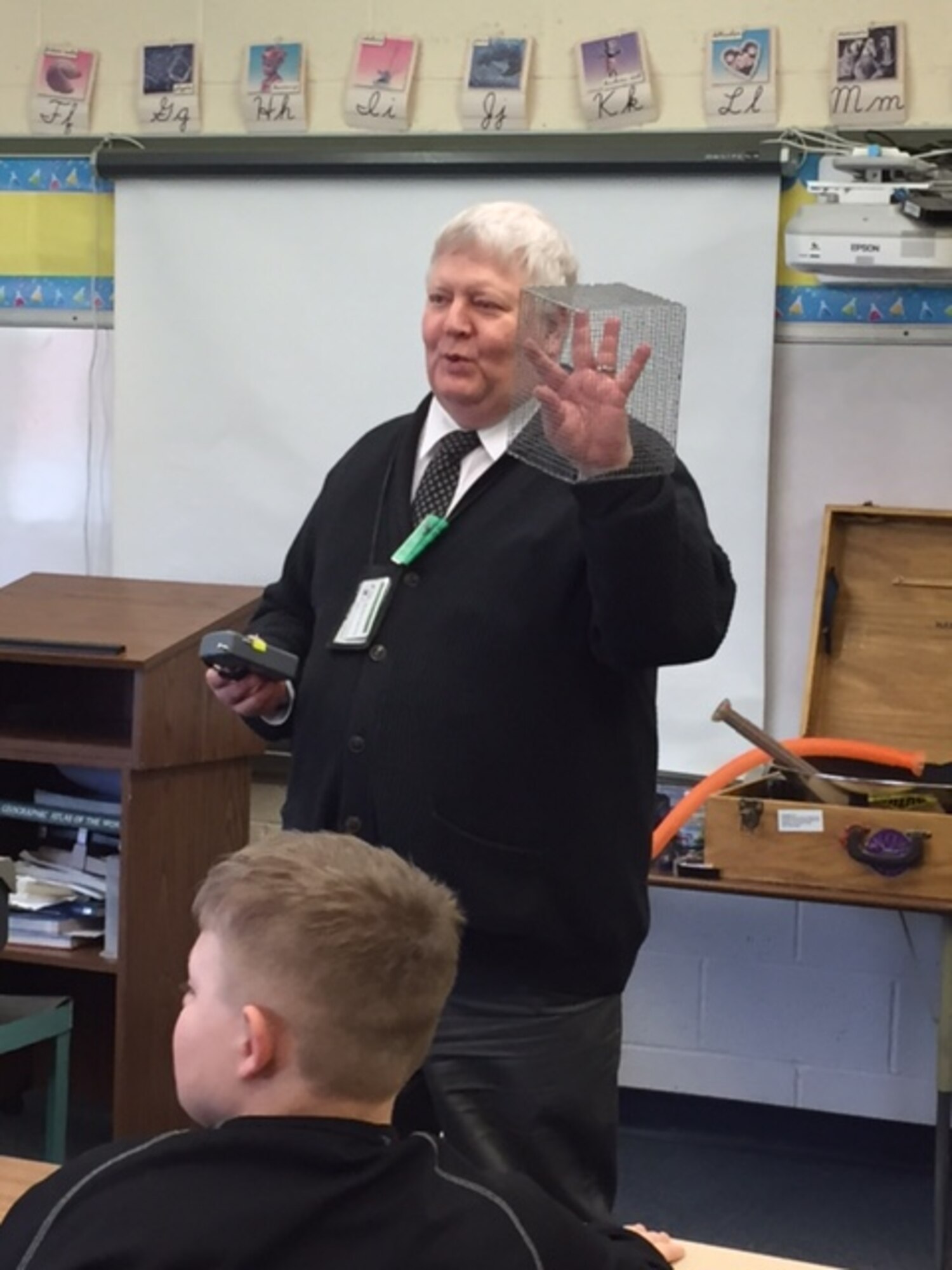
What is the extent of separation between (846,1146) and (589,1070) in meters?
2.02

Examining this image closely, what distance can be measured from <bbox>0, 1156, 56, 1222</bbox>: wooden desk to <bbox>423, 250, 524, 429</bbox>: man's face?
0.93 m

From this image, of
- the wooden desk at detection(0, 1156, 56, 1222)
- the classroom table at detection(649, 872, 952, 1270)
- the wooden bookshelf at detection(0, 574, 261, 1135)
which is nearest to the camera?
the wooden desk at detection(0, 1156, 56, 1222)

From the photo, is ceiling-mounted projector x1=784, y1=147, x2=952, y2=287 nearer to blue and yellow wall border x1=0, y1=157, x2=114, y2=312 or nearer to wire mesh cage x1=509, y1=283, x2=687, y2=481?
wire mesh cage x1=509, y1=283, x2=687, y2=481

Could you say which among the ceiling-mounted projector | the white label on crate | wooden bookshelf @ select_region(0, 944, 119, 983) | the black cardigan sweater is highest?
the ceiling-mounted projector

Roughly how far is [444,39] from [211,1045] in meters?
3.07

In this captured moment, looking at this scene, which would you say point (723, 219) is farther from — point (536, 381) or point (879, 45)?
point (536, 381)

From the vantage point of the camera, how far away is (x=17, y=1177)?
180 centimetres

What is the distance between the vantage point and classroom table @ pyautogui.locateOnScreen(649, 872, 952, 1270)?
10.2 ft

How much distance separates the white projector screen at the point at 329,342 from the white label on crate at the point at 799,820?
2.05 feet

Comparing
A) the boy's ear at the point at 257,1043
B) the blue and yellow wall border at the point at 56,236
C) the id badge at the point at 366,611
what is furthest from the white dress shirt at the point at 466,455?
the blue and yellow wall border at the point at 56,236

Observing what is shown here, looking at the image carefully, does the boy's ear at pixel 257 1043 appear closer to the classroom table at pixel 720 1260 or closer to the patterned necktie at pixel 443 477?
the classroom table at pixel 720 1260

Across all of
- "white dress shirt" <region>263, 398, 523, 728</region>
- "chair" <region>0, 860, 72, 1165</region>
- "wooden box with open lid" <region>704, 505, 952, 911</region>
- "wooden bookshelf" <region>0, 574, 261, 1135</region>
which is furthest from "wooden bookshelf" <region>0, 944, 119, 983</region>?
"white dress shirt" <region>263, 398, 523, 728</region>

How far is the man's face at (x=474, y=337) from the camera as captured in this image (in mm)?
2070

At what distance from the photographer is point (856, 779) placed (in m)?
3.29
